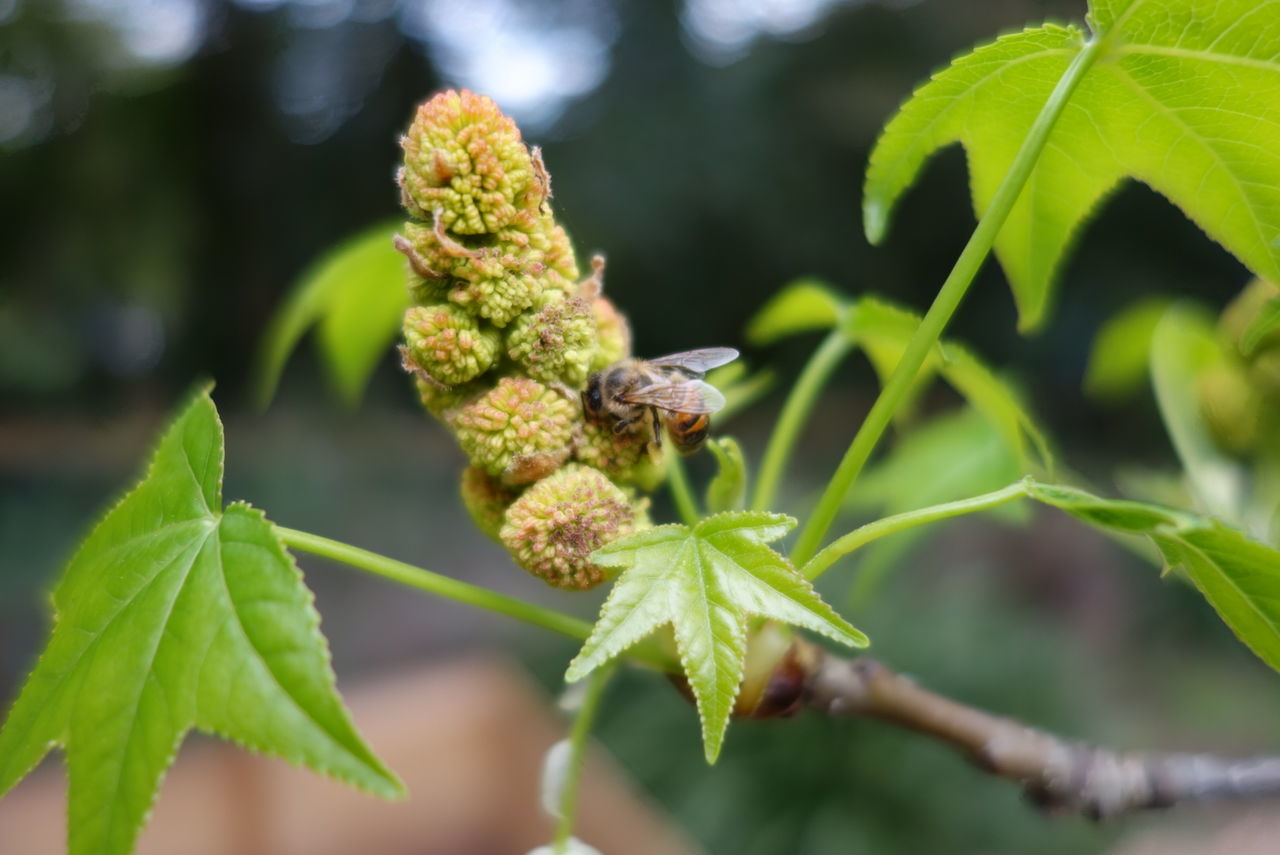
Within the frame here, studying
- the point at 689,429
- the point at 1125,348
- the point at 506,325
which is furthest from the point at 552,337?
the point at 1125,348

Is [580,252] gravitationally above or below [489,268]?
below

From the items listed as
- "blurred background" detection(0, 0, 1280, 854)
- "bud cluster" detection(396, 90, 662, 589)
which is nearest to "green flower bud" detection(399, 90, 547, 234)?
"bud cluster" detection(396, 90, 662, 589)

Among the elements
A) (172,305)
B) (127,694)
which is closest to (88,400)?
(172,305)

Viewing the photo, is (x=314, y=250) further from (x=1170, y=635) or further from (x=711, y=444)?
(x=1170, y=635)

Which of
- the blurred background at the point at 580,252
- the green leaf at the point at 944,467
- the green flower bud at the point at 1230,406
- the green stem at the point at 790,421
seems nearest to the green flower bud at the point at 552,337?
the green stem at the point at 790,421

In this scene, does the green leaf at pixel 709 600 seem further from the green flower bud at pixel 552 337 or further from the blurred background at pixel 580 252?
the blurred background at pixel 580 252

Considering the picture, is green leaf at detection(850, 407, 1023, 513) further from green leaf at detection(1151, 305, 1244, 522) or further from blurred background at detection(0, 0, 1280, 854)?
blurred background at detection(0, 0, 1280, 854)

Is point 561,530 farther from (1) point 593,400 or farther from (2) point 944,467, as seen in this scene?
(2) point 944,467

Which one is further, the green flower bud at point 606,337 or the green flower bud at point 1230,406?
the green flower bud at point 1230,406
